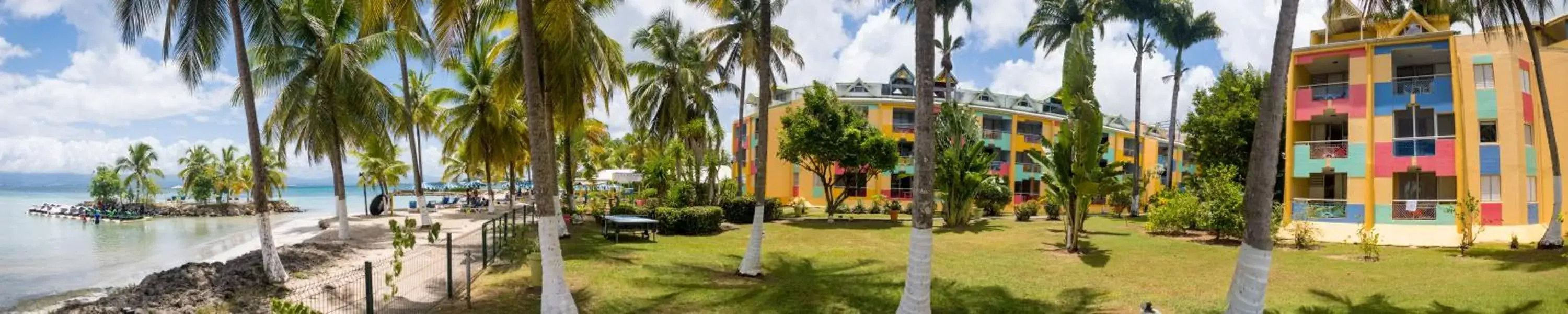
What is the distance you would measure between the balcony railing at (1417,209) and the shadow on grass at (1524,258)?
3332 millimetres

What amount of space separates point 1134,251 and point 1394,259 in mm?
5154

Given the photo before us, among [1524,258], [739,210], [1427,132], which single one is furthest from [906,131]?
[1524,258]

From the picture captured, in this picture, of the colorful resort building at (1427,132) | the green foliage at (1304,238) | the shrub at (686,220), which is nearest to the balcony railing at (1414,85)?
the colorful resort building at (1427,132)

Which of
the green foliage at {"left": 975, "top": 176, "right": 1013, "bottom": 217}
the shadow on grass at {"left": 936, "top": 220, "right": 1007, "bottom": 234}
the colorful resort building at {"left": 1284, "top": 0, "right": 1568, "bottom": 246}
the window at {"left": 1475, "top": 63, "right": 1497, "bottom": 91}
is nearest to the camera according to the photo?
the colorful resort building at {"left": 1284, "top": 0, "right": 1568, "bottom": 246}

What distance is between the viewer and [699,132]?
106ft

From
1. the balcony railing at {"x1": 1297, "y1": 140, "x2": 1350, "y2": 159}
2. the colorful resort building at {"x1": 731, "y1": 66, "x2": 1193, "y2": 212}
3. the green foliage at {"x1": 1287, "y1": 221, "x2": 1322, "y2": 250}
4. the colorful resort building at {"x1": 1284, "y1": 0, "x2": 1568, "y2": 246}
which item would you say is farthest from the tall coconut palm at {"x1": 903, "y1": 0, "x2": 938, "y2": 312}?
the colorful resort building at {"x1": 731, "y1": 66, "x2": 1193, "y2": 212}

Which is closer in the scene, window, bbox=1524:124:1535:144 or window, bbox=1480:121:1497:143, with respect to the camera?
window, bbox=1480:121:1497:143

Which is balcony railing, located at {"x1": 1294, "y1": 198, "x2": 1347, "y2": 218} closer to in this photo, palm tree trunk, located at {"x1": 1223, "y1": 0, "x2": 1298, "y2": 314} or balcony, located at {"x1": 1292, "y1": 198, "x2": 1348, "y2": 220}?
balcony, located at {"x1": 1292, "y1": 198, "x2": 1348, "y2": 220}

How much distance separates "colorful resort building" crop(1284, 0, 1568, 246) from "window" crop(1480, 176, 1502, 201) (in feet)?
0.08

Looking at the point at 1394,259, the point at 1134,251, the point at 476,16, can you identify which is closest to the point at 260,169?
the point at 476,16

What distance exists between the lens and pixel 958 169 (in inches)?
1037

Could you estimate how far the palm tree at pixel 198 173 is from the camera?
2254 inches

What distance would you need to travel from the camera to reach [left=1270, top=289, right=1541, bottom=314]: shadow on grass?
1000cm

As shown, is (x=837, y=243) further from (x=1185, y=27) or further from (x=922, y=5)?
(x=1185, y=27)
